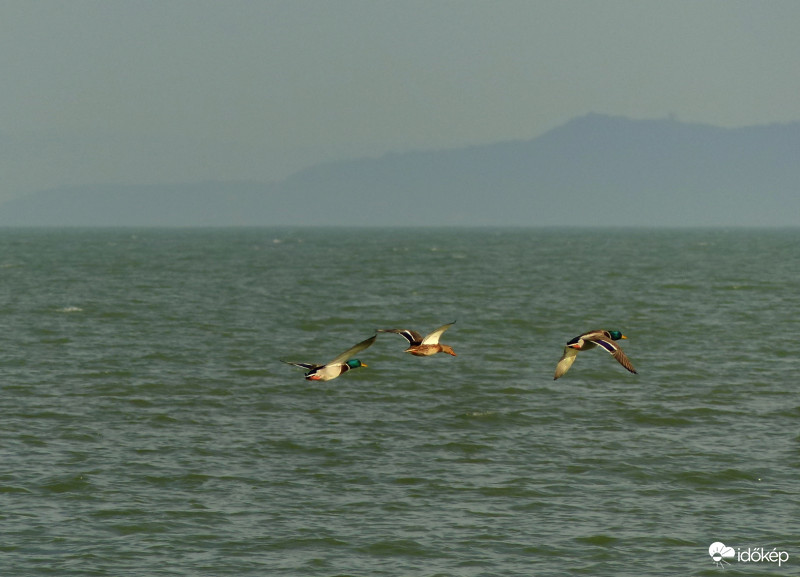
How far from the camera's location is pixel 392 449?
32.2 metres

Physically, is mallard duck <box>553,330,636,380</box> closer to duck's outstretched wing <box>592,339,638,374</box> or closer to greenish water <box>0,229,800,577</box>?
duck's outstretched wing <box>592,339,638,374</box>

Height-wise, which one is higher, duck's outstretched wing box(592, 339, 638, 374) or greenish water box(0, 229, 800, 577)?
duck's outstretched wing box(592, 339, 638, 374)

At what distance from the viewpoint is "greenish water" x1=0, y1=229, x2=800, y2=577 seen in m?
Answer: 24.0

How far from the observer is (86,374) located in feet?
147

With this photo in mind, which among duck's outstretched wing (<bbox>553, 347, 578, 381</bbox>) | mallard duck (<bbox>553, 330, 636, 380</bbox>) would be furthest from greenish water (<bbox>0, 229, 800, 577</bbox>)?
mallard duck (<bbox>553, 330, 636, 380</bbox>)

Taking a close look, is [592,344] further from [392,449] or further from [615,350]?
[392,449]

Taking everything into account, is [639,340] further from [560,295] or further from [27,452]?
[27,452]

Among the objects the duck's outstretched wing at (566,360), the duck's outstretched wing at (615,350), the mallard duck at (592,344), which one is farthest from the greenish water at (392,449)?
the duck's outstretched wing at (615,350)

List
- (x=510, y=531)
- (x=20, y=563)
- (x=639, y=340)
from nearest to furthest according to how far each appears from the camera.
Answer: (x=20, y=563) → (x=510, y=531) → (x=639, y=340)

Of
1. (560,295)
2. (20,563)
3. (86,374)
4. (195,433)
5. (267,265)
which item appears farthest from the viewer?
(267,265)

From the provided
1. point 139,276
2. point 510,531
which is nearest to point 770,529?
point 510,531

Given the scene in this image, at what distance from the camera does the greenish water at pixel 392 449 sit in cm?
2395

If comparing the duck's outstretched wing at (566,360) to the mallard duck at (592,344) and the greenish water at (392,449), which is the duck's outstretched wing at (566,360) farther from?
the greenish water at (392,449)

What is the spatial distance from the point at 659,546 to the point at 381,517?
6739 millimetres
